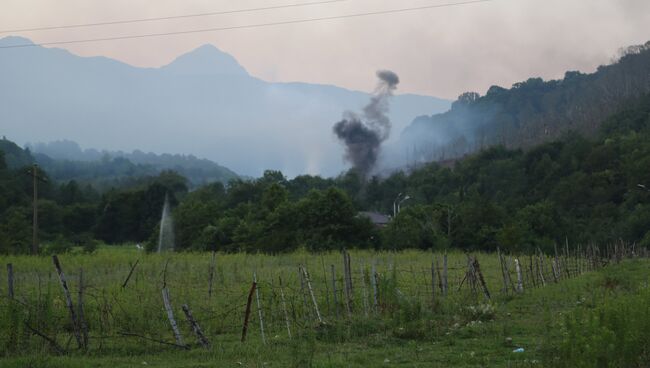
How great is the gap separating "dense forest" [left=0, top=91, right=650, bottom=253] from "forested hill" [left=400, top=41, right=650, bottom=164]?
25.0 metres

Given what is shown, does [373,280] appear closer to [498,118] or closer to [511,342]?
[511,342]

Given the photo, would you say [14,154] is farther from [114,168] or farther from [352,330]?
[352,330]

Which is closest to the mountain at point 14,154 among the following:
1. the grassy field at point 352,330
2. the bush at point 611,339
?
the grassy field at point 352,330

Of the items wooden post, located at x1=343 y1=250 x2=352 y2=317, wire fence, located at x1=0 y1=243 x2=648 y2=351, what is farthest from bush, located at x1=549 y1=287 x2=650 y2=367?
wooden post, located at x1=343 y1=250 x2=352 y2=317

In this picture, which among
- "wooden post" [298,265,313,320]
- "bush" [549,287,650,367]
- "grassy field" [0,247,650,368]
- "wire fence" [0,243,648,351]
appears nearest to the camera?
"bush" [549,287,650,367]

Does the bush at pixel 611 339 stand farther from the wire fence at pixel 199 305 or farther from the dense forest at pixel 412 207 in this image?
the dense forest at pixel 412 207

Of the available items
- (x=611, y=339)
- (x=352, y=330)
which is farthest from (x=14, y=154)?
(x=611, y=339)

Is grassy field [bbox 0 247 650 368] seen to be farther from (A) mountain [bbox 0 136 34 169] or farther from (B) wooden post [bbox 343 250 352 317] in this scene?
(A) mountain [bbox 0 136 34 169]

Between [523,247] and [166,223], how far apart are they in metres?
30.4

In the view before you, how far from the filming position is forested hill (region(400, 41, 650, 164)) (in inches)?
4284

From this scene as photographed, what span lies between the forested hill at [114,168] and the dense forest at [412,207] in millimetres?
35318

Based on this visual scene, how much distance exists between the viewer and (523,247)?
46875 millimetres

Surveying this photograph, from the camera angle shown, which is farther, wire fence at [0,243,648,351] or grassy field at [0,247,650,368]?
wire fence at [0,243,648,351]

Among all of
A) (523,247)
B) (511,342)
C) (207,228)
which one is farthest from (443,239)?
(511,342)
